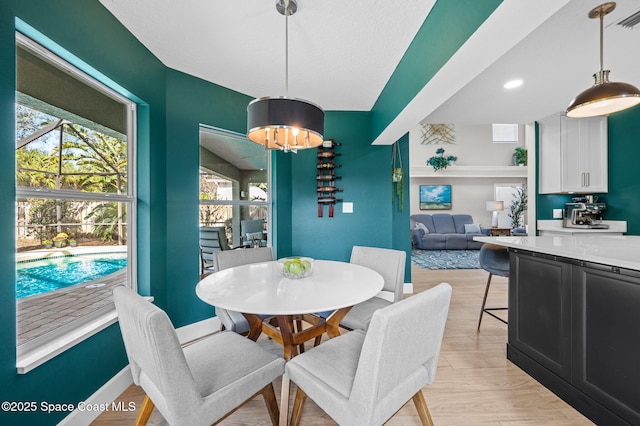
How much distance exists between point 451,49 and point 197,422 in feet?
6.69

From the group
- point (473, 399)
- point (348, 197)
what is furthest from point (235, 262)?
point (473, 399)

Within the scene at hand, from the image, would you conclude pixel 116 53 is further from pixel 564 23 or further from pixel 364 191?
pixel 564 23

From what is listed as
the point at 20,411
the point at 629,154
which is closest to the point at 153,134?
the point at 20,411

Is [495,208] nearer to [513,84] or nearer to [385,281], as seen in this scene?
[513,84]

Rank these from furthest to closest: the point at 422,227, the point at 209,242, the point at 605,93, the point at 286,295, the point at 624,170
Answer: the point at 422,227 < the point at 624,170 < the point at 209,242 < the point at 605,93 < the point at 286,295

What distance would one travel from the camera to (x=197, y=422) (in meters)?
0.94

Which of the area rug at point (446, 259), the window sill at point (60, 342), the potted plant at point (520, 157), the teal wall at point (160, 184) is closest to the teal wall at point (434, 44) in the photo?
the teal wall at point (160, 184)

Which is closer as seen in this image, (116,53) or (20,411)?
(20,411)

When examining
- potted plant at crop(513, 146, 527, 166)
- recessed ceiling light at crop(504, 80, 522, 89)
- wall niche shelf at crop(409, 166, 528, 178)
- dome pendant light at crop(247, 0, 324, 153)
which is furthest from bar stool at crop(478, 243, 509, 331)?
potted plant at crop(513, 146, 527, 166)

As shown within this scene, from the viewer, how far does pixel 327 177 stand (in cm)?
322

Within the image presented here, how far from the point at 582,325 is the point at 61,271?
9.80 ft

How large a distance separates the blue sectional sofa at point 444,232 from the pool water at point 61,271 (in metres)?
6.73

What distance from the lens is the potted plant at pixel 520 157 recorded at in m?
8.10

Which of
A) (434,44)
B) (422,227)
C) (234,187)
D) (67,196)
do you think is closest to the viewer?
(67,196)
